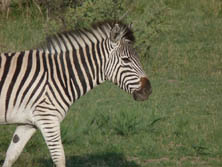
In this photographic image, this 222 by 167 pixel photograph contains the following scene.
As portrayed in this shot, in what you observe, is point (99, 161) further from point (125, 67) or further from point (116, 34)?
point (116, 34)

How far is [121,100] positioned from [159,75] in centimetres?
197

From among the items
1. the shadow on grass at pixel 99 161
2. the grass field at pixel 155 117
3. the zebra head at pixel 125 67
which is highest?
the zebra head at pixel 125 67

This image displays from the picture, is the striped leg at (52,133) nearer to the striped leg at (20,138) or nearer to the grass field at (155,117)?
the striped leg at (20,138)

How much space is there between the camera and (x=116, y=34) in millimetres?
6184

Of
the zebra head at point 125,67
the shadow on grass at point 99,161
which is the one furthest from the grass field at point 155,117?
the zebra head at point 125,67

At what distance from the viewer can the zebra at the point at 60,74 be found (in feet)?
19.6

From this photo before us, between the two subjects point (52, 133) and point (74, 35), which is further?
point (74, 35)

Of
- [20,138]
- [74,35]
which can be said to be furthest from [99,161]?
[74,35]

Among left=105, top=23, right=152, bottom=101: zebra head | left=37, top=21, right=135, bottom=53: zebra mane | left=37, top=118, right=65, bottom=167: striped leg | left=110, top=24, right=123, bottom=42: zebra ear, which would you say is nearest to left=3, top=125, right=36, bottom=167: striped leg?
left=37, top=118, right=65, bottom=167: striped leg

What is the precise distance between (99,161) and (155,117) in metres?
1.77

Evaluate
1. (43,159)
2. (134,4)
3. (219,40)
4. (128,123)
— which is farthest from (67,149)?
(134,4)

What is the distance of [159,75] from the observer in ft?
40.3

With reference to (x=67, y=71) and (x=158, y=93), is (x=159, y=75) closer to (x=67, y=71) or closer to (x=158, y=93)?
(x=158, y=93)

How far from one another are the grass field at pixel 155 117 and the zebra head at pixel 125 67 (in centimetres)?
146
